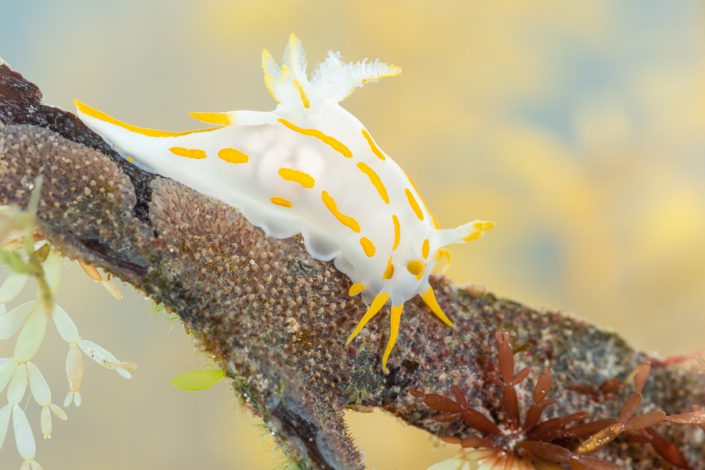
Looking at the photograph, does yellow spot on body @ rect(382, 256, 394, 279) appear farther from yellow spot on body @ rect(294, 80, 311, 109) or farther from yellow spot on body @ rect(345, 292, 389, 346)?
yellow spot on body @ rect(294, 80, 311, 109)

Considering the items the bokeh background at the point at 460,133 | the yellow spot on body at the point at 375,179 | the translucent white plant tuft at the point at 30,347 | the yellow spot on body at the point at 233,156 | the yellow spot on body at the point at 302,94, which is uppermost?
the bokeh background at the point at 460,133

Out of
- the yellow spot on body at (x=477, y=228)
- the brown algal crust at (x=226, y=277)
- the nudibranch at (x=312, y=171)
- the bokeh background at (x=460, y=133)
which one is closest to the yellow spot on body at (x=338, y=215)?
the nudibranch at (x=312, y=171)

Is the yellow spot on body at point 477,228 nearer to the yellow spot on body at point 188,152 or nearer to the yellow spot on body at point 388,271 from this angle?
the yellow spot on body at point 388,271

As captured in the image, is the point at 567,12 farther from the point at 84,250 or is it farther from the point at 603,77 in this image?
the point at 84,250

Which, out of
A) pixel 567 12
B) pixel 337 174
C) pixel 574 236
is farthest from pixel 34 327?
pixel 567 12

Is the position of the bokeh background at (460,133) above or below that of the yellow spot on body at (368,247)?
above

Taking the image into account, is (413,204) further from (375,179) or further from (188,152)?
(188,152)

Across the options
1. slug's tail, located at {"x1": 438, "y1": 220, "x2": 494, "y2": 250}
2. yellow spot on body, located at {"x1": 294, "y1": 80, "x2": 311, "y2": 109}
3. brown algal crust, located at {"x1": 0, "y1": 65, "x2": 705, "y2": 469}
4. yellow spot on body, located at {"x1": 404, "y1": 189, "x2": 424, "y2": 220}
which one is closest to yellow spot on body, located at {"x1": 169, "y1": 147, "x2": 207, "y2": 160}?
brown algal crust, located at {"x1": 0, "y1": 65, "x2": 705, "y2": 469}
